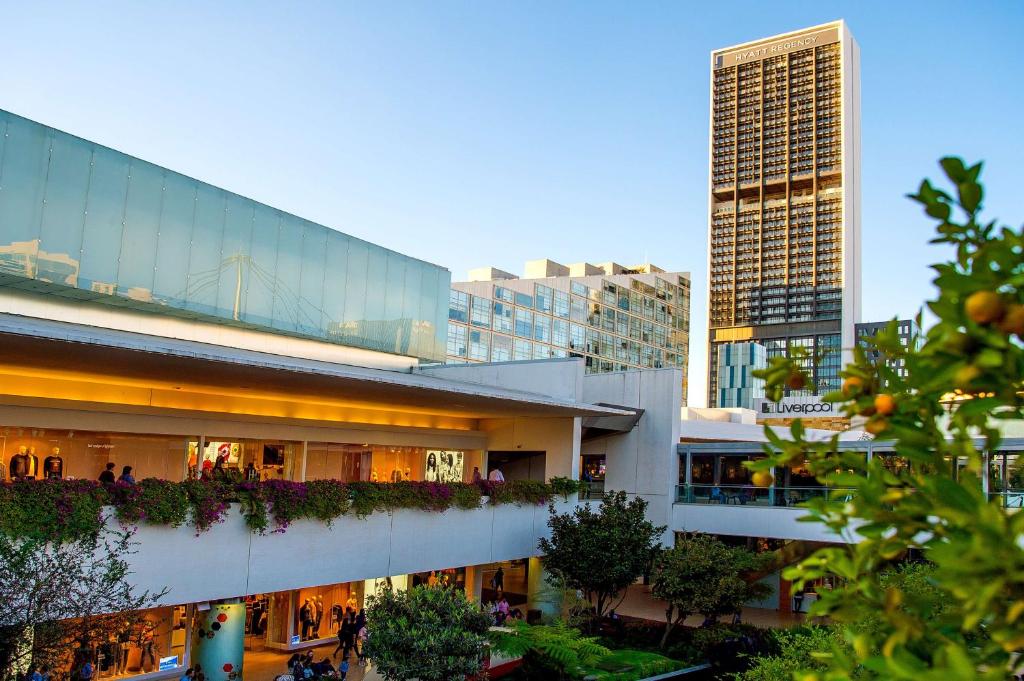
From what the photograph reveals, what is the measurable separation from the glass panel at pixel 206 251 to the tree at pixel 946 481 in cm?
2228

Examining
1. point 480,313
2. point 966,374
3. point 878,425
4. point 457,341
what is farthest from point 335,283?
point 480,313

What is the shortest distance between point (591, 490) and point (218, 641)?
13869mm

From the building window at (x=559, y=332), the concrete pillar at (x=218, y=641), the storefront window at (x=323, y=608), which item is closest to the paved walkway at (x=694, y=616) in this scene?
the storefront window at (x=323, y=608)

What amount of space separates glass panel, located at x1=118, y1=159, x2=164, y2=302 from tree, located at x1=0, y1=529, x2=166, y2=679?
975 centimetres

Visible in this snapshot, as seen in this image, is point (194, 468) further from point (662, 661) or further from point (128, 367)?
point (662, 661)

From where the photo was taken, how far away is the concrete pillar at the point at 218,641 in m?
16.8

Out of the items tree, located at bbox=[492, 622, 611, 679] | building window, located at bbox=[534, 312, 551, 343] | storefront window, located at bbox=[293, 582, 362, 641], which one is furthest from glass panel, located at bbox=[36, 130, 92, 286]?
building window, located at bbox=[534, 312, 551, 343]

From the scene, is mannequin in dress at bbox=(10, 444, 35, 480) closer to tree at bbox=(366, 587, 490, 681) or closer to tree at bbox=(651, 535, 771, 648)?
tree at bbox=(366, 587, 490, 681)

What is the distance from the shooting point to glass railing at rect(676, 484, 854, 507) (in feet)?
86.5

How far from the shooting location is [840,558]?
8.73 feet

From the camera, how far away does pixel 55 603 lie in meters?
11.7

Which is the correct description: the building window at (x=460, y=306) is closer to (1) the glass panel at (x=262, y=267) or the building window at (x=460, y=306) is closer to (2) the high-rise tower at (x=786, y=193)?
(1) the glass panel at (x=262, y=267)

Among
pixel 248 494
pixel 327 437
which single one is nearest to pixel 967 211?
pixel 248 494

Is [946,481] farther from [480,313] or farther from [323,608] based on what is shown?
[480,313]
